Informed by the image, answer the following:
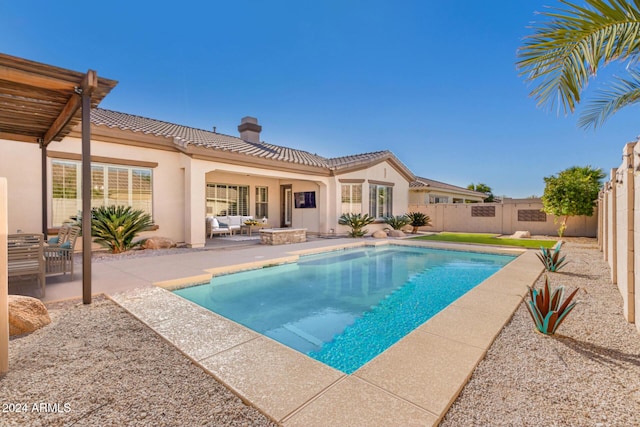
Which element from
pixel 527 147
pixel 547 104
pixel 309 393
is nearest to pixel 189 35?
pixel 547 104

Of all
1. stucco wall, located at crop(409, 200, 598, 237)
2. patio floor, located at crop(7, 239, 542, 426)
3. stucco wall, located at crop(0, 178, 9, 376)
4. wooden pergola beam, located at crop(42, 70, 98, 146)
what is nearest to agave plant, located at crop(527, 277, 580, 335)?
patio floor, located at crop(7, 239, 542, 426)

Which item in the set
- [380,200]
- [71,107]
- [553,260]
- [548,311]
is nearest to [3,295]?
[71,107]

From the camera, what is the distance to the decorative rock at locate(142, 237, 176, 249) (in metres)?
10.5

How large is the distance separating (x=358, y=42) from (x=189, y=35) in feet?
27.7

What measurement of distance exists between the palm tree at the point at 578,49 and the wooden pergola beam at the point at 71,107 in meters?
6.02

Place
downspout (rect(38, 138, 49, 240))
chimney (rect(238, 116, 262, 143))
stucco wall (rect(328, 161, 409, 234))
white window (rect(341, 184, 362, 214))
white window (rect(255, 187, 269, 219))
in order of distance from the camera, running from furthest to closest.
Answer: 1. chimney (rect(238, 116, 262, 143))
2. white window (rect(255, 187, 269, 219))
3. white window (rect(341, 184, 362, 214))
4. stucco wall (rect(328, 161, 409, 234))
5. downspout (rect(38, 138, 49, 240))

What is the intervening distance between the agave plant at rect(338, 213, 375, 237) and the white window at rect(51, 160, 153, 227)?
30.6 feet

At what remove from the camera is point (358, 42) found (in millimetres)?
15227

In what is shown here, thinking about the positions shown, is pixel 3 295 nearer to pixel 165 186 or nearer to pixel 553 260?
pixel 165 186

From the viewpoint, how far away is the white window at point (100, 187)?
9336mm

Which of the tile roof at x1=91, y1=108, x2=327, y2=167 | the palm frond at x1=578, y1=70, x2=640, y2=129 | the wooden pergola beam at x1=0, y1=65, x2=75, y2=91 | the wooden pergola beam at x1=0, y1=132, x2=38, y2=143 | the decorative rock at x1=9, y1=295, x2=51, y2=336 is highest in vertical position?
the tile roof at x1=91, y1=108, x2=327, y2=167

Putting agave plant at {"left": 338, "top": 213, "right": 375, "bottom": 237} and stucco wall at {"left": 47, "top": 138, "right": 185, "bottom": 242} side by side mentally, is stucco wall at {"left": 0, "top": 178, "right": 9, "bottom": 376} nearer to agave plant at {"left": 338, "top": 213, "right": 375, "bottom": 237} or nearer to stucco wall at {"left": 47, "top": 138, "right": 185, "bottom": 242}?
stucco wall at {"left": 47, "top": 138, "right": 185, "bottom": 242}

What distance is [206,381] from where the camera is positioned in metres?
2.65

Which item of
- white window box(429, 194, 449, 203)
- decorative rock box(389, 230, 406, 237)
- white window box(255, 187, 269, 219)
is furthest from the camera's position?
white window box(429, 194, 449, 203)
